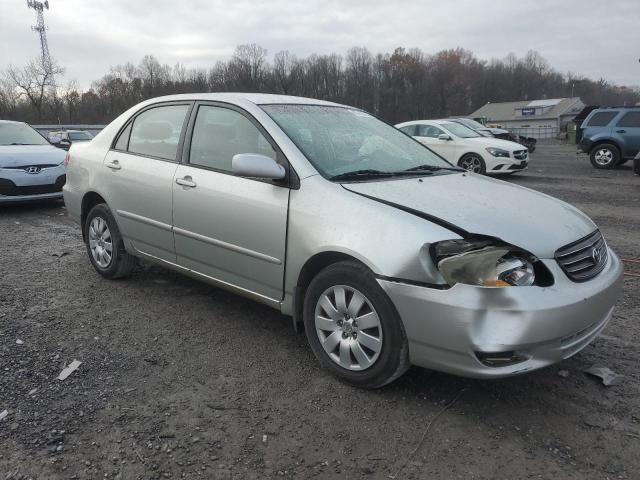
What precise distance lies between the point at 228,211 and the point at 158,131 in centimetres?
135

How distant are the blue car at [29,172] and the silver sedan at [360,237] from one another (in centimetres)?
486

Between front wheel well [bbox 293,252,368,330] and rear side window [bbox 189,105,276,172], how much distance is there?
84 centimetres

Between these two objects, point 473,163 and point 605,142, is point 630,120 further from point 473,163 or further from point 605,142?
point 473,163

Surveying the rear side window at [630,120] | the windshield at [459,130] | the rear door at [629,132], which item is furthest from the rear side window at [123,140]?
the rear side window at [630,120]

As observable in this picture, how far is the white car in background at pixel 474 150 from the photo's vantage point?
508 inches

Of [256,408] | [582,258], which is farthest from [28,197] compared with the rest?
[582,258]

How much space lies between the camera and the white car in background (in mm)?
12906

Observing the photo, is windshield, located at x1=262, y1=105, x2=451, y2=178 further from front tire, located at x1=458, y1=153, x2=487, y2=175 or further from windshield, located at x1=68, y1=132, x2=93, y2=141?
windshield, located at x1=68, y1=132, x2=93, y2=141

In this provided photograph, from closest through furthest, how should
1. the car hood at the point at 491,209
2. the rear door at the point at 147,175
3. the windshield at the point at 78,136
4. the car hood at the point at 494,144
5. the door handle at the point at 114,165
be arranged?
the car hood at the point at 491,209 < the rear door at the point at 147,175 < the door handle at the point at 114,165 < the car hood at the point at 494,144 < the windshield at the point at 78,136

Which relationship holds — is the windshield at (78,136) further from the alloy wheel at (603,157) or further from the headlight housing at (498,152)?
the alloy wheel at (603,157)

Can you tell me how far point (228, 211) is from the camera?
356cm

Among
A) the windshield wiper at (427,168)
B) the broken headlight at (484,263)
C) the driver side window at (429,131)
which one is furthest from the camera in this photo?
the driver side window at (429,131)

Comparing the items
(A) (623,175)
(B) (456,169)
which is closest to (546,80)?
(A) (623,175)

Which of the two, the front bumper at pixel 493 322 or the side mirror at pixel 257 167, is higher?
the side mirror at pixel 257 167
